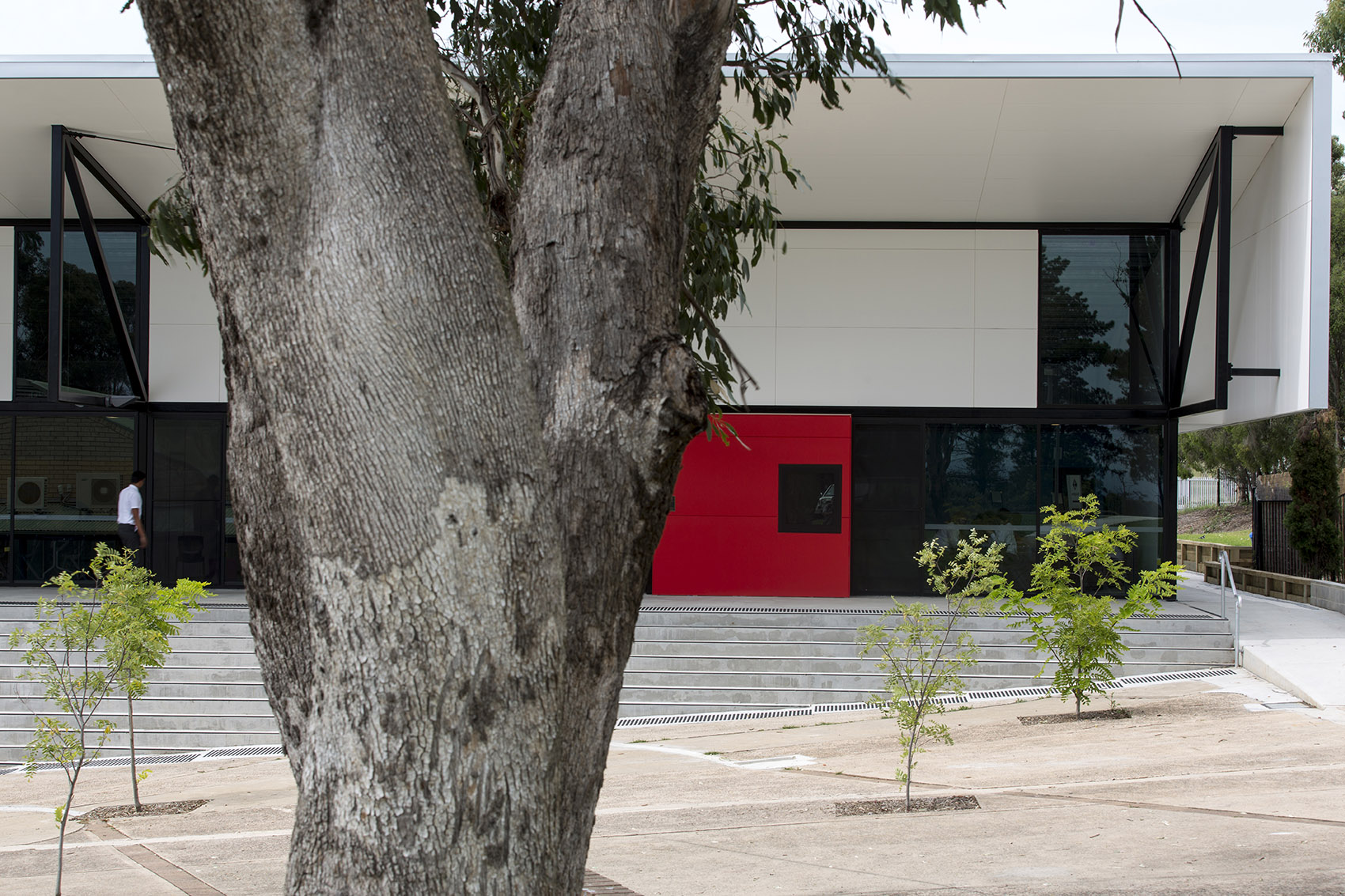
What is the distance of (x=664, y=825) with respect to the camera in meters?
6.45

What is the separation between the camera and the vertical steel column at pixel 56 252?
42.4 feet

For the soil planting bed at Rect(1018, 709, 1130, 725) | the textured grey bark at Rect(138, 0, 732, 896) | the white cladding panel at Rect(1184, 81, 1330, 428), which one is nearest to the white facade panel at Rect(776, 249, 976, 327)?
the white cladding panel at Rect(1184, 81, 1330, 428)

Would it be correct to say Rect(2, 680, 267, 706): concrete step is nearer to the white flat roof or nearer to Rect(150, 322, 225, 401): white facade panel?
Rect(150, 322, 225, 401): white facade panel

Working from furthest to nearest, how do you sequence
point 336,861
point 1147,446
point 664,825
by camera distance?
point 1147,446 < point 664,825 < point 336,861

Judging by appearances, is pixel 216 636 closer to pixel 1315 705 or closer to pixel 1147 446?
pixel 1315 705

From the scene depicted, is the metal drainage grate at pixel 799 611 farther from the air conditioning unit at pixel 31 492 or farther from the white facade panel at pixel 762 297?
the air conditioning unit at pixel 31 492

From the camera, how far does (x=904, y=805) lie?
6.69 m

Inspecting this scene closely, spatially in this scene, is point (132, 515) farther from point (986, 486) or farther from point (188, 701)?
point (986, 486)

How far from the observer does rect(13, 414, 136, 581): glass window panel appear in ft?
51.1

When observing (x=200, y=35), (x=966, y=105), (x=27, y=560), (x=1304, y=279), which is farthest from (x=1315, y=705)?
(x=27, y=560)

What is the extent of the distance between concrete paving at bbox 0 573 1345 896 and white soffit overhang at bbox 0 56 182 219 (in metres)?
7.58

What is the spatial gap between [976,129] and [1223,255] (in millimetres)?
3256

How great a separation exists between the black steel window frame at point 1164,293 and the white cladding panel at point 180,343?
11.6 metres

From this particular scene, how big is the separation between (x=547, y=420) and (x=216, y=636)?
443 inches
